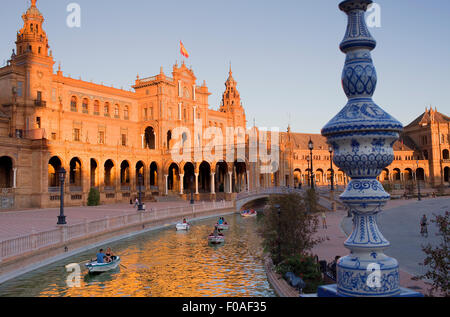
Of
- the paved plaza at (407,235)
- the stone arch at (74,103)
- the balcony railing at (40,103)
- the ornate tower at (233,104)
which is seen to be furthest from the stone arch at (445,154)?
the balcony railing at (40,103)

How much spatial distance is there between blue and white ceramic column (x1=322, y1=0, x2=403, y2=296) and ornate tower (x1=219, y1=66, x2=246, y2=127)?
260 feet

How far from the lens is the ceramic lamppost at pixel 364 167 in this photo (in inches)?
239

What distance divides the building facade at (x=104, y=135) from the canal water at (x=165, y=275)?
41.2ft

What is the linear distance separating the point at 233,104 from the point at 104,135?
111 feet

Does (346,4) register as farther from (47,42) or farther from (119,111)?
(119,111)

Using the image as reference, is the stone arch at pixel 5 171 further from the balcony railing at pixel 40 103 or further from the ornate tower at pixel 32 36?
the ornate tower at pixel 32 36

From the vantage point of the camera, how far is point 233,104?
288 ft

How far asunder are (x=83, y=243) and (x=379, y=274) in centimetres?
1919

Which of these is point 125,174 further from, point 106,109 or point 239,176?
point 239,176

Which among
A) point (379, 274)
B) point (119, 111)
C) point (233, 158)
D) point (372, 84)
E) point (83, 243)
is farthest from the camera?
point (119, 111)

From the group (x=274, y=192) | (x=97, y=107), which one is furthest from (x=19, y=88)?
(x=274, y=192)

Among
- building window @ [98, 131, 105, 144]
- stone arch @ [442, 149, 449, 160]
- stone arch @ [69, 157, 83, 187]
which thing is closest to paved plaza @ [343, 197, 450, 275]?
stone arch @ [69, 157, 83, 187]

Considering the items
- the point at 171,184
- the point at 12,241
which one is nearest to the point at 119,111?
the point at 171,184
